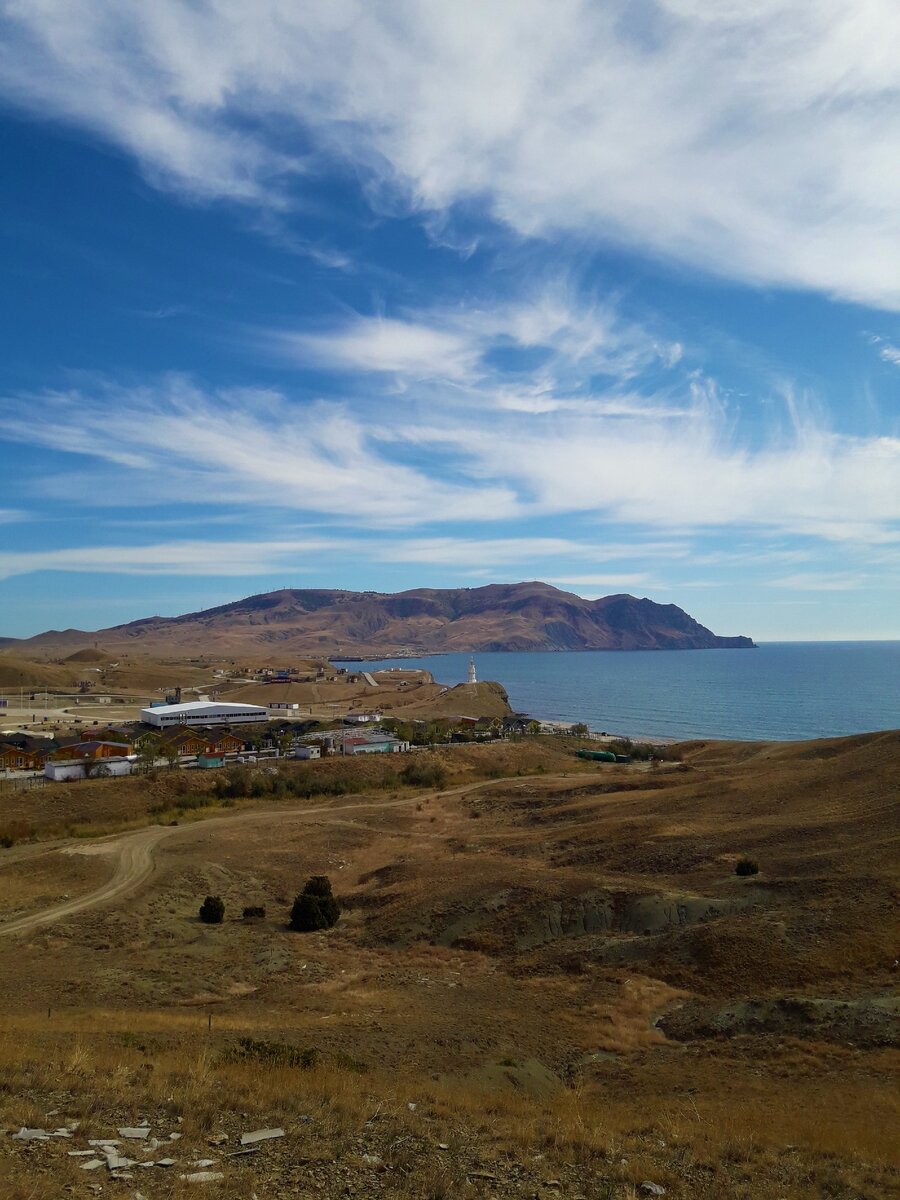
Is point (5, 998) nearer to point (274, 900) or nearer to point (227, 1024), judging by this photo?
point (227, 1024)

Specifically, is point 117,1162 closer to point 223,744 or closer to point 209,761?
point 209,761

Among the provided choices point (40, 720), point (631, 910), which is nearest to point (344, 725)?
point (40, 720)

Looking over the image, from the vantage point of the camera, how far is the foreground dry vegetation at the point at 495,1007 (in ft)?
34.1

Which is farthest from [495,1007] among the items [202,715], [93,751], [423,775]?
[202,715]

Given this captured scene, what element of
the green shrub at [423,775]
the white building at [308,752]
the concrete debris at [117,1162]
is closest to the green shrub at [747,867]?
the concrete debris at [117,1162]

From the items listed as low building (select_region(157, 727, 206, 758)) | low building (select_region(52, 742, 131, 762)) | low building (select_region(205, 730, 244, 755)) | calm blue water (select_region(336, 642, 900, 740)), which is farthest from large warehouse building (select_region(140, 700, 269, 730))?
calm blue water (select_region(336, 642, 900, 740))

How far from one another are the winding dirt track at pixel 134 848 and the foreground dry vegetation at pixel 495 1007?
1.75ft

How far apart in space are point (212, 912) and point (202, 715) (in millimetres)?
67400

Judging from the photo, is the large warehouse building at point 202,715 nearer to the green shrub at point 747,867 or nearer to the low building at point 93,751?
the low building at point 93,751

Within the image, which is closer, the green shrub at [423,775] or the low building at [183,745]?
the green shrub at [423,775]

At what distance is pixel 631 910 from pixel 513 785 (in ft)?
110

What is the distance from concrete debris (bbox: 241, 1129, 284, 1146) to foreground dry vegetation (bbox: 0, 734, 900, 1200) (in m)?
0.27

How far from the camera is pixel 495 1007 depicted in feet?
66.1

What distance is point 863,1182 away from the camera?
393 inches
